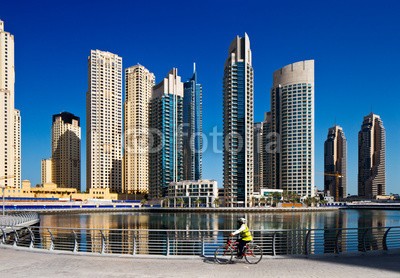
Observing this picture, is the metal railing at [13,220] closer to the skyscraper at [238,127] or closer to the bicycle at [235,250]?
the bicycle at [235,250]

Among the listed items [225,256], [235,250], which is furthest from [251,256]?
[225,256]

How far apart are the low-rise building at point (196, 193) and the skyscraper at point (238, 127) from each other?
707 cm

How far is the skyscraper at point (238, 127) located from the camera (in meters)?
184

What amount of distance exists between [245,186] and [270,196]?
21.5m

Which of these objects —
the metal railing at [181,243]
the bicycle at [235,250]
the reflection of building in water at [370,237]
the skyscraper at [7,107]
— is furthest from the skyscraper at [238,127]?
the bicycle at [235,250]

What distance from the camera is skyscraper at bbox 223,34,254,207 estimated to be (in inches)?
7224

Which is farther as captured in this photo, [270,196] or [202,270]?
[270,196]

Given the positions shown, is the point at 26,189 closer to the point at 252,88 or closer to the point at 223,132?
the point at 223,132

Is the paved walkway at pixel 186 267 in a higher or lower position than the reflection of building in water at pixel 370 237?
higher

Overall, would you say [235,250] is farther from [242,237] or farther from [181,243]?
[181,243]

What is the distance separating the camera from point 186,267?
15852 millimetres

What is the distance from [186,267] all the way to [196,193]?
179 m

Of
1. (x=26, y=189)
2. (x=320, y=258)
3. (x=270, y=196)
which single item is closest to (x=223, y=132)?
(x=270, y=196)

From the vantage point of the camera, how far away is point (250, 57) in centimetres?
19600
